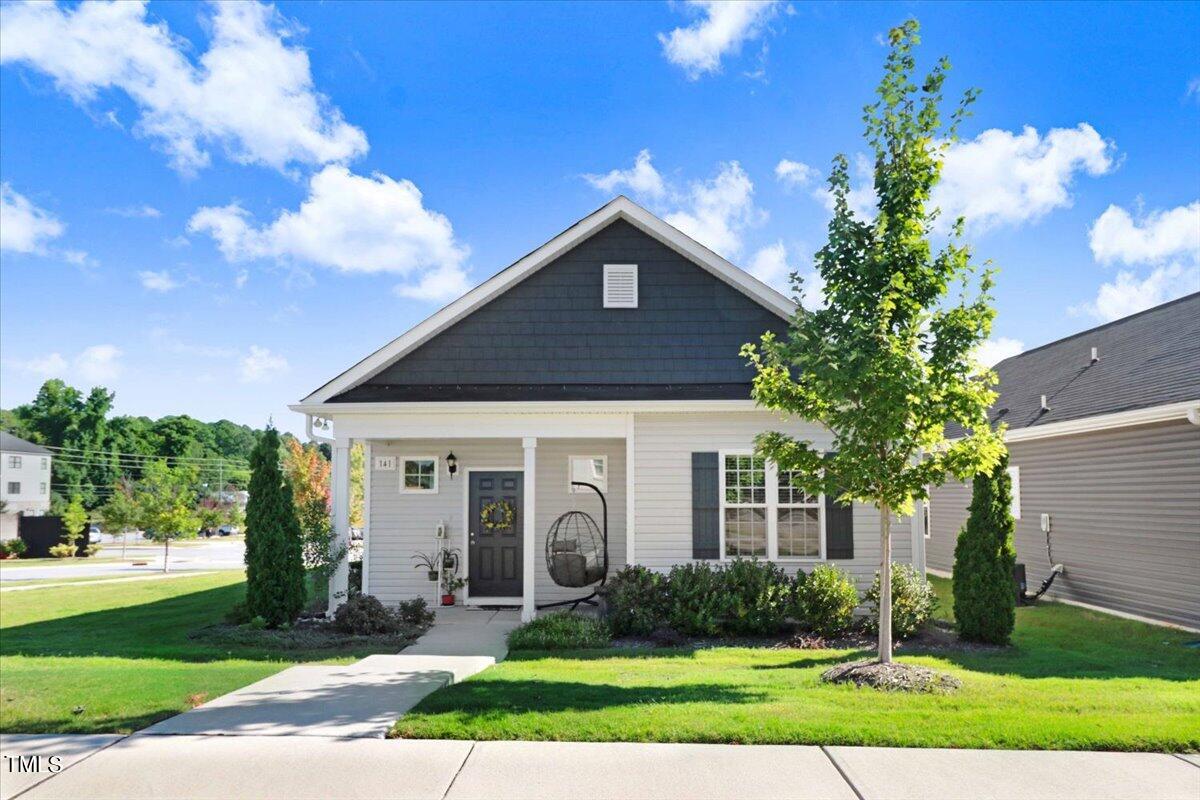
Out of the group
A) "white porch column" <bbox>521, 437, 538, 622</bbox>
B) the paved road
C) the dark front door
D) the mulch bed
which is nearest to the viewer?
the mulch bed

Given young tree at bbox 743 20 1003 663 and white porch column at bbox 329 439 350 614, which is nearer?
young tree at bbox 743 20 1003 663

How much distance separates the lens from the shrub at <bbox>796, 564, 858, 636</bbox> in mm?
10031

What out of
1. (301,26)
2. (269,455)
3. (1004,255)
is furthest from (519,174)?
(1004,255)

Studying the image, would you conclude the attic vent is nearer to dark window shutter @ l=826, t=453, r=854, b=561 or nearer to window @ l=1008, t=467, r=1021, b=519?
dark window shutter @ l=826, t=453, r=854, b=561

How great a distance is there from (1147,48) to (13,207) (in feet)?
74.1

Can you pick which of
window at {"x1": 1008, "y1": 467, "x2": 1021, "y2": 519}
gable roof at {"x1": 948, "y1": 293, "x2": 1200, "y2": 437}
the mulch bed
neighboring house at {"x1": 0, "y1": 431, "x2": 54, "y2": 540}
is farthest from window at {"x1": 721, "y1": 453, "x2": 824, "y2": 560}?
neighboring house at {"x1": 0, "y1": 431, "x2": 54, "y2": 540}

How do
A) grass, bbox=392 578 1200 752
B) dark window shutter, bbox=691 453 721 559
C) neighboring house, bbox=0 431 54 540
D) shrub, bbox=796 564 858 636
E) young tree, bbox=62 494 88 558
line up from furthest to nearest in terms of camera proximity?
1. neighboring house, bbox=0 431 54 540
2. young tree, bbox=62 494 88 558
3. dark window shutter, bbox=691 453 721 559
4. shrub, bbox=796 564 858 636
5. grass, bbox=392 578 1200 752

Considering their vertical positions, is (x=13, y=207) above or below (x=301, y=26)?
below

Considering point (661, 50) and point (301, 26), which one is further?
point (661, 50)

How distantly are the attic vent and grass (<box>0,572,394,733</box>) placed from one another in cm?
631

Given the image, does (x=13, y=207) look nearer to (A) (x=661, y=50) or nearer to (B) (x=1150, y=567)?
(A) (x=661, y=50)

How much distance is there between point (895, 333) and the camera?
7445 millimetres

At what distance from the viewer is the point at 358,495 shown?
24.6m

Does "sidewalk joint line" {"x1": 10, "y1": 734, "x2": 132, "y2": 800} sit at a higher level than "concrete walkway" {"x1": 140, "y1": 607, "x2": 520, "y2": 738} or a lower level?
higher
